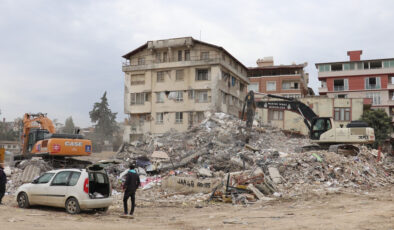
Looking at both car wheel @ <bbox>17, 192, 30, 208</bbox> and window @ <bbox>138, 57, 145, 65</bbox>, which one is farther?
window @ <bbox>138, 57, 145, 65</bbox>

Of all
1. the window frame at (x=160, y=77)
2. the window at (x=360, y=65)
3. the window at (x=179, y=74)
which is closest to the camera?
the window at (x=179, y=74)

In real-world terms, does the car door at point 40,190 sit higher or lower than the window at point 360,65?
lower

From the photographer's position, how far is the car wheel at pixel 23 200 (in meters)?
12.4

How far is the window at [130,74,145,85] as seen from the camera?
4416cm

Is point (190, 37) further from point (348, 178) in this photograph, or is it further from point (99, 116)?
point (99, 116)

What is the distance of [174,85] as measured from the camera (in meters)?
42.5

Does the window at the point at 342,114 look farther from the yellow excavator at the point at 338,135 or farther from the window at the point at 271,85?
the yellow excavator at the point at 338,135

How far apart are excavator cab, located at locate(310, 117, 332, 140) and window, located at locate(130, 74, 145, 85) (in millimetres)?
24456

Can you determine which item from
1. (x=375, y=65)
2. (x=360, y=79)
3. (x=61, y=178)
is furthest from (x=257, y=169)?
(x=375, y=65)

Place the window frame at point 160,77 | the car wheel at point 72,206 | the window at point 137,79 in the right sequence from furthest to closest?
1. the window at point 137,79
2. the window frame at point 160,77
3. the car wheel at point 72,206

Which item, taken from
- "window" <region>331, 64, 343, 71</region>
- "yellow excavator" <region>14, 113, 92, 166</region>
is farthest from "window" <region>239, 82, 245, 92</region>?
"yellow excavator" <region>14, 113, 92, 166</region>

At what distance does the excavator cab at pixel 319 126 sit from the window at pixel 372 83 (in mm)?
37484

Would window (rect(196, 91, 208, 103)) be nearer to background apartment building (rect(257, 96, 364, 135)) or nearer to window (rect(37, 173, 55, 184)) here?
background apartment building (rect(257, 96, 364, 135))

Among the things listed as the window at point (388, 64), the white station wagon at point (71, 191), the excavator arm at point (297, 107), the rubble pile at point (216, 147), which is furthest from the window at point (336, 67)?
the white station wagon at point (71, 191)
